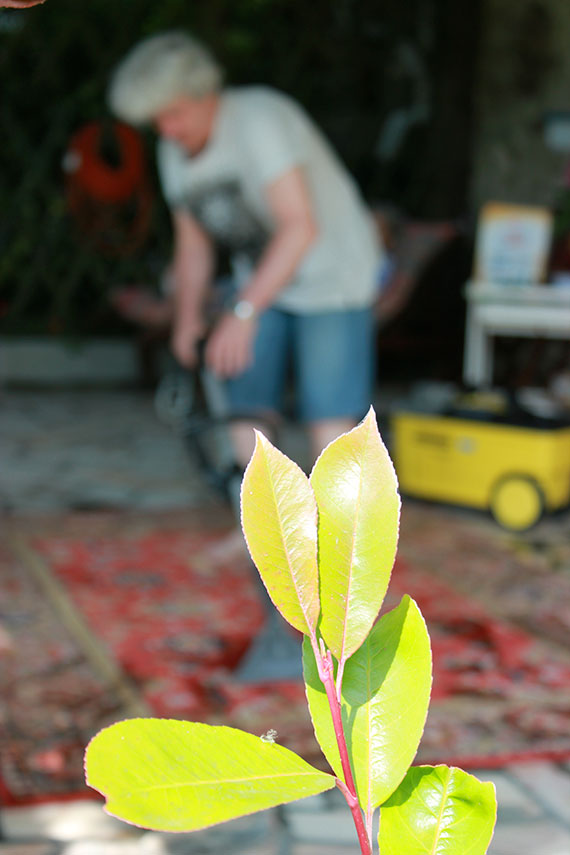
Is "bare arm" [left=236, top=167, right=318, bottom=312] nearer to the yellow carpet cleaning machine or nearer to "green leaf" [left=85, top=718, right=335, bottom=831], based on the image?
the yellow carpet cleaning machine

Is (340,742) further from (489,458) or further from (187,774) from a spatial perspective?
(489,458)

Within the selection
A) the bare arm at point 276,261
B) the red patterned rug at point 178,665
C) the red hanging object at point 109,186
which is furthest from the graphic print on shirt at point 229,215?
the red hanging object at point 109,186

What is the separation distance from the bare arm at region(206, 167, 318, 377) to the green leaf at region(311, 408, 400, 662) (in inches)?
79.8

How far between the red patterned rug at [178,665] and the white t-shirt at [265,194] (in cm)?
73

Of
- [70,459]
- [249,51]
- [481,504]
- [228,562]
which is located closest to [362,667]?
[228,562]

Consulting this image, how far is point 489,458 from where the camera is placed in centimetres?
316

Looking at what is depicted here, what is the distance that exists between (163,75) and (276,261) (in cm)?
45

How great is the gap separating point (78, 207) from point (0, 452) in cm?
216

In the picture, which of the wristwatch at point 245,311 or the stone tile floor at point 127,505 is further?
the wristwatch at point 245,311

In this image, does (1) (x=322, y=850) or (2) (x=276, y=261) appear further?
(2) (x=276, y=261)

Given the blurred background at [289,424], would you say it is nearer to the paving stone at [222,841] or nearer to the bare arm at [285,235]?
the paving stone at [222,841]

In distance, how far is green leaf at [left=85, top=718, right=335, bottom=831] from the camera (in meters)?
0.22

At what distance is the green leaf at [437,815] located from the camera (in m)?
0.25

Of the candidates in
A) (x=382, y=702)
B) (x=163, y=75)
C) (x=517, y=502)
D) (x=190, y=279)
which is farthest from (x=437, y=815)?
(x=517, y=502)
